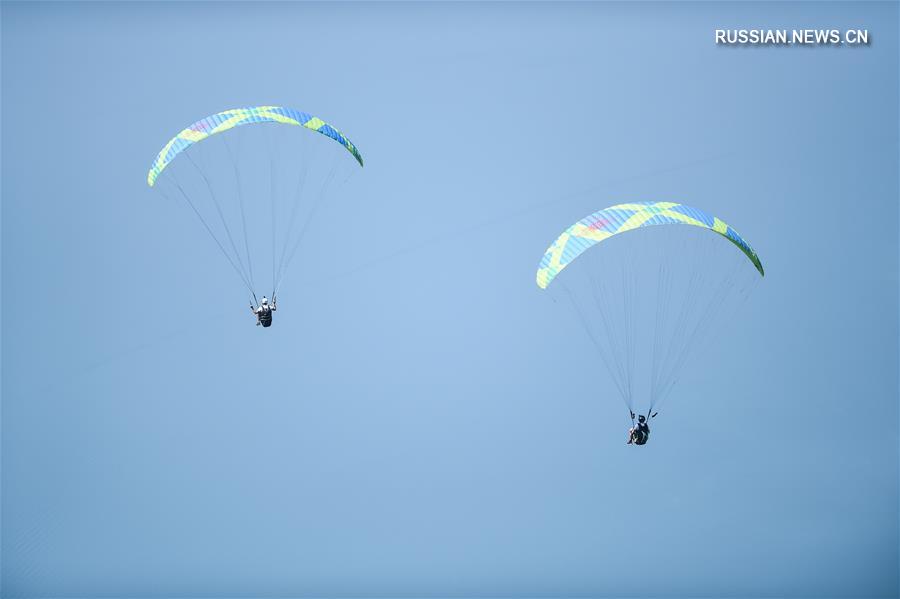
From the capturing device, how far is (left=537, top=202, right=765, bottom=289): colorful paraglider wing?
107 ft

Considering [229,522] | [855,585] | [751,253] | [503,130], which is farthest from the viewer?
[503,130]

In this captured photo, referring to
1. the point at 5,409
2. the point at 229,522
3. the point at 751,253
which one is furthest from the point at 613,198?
A: the point at 751,253

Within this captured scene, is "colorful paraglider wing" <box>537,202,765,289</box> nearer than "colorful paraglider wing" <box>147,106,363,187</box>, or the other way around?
"colorful paraglider wing" <box>537,202,765,289</box>

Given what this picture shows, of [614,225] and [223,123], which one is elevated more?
[223,123]

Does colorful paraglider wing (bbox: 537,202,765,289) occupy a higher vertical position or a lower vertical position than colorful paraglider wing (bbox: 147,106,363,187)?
lower

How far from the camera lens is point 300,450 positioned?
56594 mm

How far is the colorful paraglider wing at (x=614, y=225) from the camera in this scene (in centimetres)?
3253

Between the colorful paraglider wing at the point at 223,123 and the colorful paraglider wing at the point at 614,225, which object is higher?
the colorful paraglider wing at the point at 223,123

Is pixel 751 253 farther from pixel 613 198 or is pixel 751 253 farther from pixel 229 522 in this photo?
pixel 613 198

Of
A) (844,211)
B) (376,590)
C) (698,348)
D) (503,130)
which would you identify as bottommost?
(376,590)

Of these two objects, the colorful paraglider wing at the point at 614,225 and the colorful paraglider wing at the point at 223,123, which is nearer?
the colorful paraglider wing at the point at 614,225

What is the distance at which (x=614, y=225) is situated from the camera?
32.7 m

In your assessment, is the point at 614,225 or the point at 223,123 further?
the point at 223,123

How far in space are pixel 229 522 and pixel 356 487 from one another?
4956 millimetres
